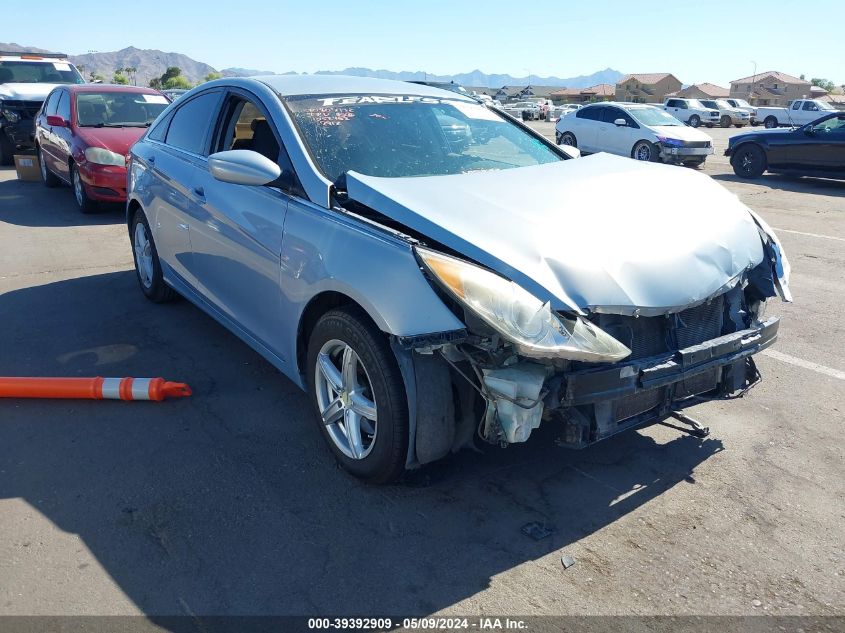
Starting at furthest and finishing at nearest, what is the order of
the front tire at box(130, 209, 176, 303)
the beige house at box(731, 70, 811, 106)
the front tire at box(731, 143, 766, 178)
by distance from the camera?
1. the beige house at box(731, 70, 811, 106)
2. the front tire at box(731, 143, 766, 178)
3. the front tire at box(130, 209, 176, 303)

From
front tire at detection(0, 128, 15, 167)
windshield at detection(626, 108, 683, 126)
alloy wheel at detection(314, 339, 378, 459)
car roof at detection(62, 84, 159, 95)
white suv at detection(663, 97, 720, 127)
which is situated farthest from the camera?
white suv at detection(663, 97, 720, 127)

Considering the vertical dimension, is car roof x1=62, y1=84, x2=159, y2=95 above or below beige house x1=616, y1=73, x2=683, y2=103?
below

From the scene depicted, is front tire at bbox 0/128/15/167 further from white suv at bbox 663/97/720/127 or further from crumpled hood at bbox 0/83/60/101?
white suv at bbox 663/97/720/127

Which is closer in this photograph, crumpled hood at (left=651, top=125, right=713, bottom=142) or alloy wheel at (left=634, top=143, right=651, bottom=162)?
crumpled hood at (left=651, top=125, right=713, bottom=142)

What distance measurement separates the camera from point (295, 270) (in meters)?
3.45

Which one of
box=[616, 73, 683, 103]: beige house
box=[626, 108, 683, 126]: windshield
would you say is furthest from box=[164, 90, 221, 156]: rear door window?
box=[616, 73, 683, 103]: beige house

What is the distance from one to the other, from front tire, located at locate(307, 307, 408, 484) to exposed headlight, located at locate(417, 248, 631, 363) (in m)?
0.46

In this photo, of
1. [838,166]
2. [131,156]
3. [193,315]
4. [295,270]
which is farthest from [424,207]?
[838,166]

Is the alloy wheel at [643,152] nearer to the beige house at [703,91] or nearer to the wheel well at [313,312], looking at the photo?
the wheel well at [313,312]

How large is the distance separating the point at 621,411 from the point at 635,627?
2.81 ft

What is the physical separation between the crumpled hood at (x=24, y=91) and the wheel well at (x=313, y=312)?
14.6 m

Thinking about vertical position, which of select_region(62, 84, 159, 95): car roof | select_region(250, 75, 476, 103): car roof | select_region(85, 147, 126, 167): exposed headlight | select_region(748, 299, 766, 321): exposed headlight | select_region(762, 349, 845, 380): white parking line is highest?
select_region(250, 75, 476, 103): car roof

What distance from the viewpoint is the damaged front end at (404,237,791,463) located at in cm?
265

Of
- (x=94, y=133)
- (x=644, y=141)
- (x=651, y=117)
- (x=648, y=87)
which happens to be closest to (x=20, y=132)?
(x=94, y=133)
